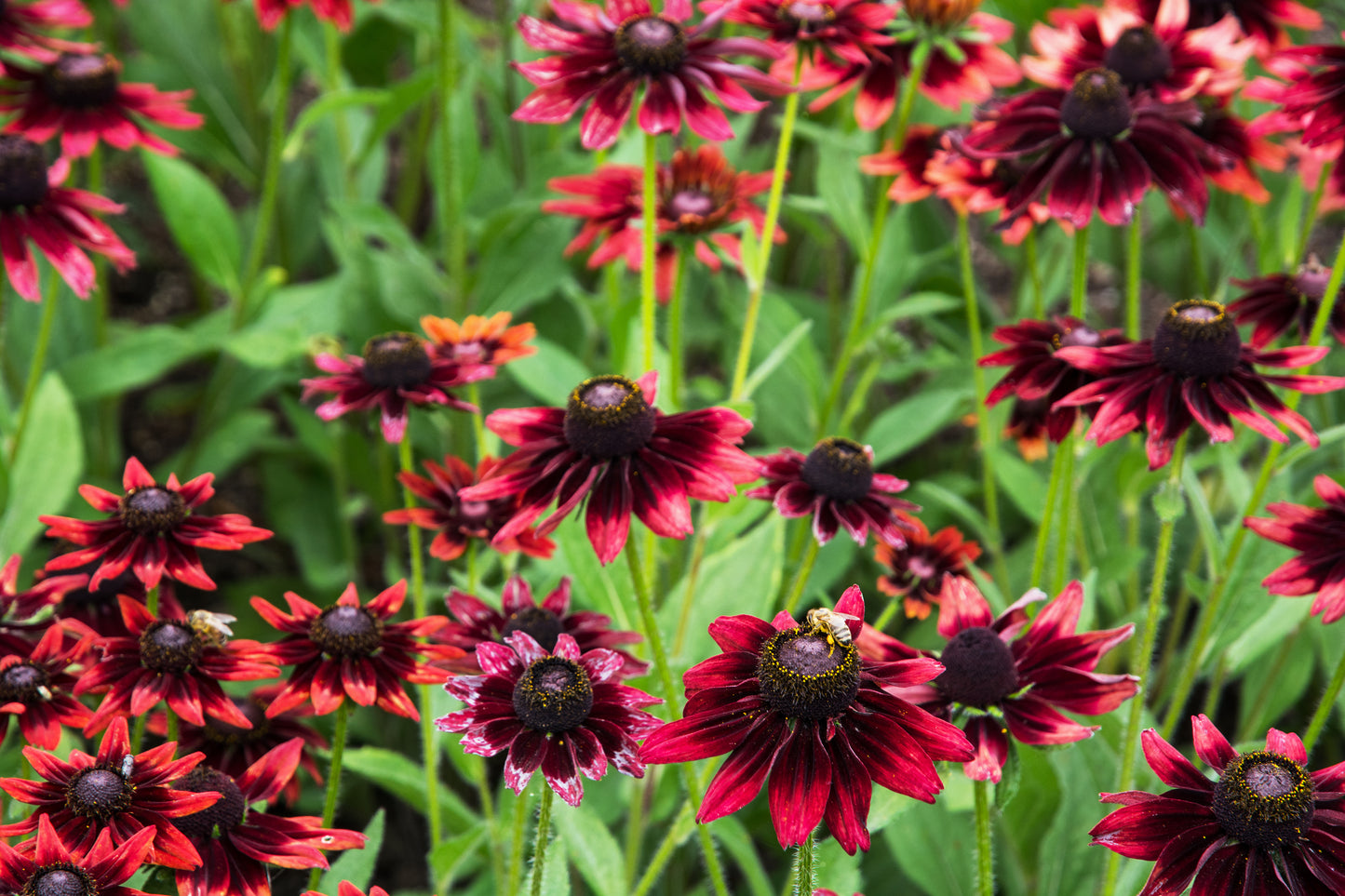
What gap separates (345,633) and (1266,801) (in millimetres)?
774

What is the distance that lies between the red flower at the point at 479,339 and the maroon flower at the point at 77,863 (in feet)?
2.38

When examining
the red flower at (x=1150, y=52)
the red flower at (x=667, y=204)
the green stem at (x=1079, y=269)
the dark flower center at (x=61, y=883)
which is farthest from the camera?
the red flower at (x=667, y=204)

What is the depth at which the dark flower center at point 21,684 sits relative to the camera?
116cm

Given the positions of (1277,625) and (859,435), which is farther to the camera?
(859,435)

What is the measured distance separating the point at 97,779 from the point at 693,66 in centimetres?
Answer: 89

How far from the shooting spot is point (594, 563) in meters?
1.64

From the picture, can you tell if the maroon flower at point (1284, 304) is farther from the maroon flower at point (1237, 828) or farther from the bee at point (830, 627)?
the bee at point (830, 627)

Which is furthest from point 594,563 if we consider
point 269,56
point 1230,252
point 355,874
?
point 269,56

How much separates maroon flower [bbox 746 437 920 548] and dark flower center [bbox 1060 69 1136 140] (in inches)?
17.7

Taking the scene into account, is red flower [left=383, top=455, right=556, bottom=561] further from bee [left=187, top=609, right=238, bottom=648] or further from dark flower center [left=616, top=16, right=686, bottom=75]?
dark flower center [left=616, top=16, right=686, bottom=75]

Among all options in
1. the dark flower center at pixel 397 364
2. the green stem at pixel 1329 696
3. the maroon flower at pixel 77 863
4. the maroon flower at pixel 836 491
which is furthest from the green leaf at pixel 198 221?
the green stem at pixel 1329 696

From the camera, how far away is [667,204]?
1828 millimetres

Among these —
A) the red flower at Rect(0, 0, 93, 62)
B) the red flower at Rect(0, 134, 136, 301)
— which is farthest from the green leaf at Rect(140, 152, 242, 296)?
the red flower at Rect(0, 134, 136, 301)

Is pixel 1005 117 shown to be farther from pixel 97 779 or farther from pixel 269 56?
pixel 269 56
